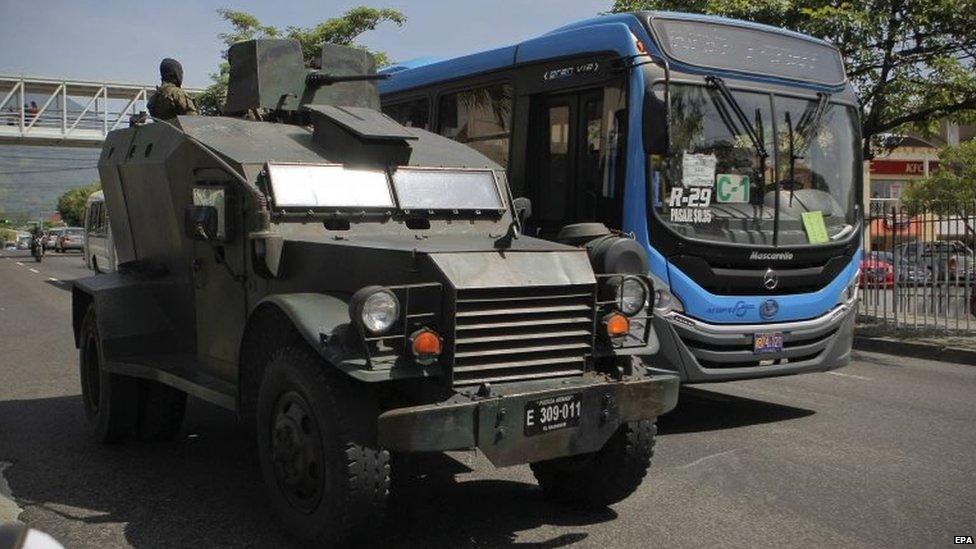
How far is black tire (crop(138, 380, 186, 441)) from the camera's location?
6.62 m

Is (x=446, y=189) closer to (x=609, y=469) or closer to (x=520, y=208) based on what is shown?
(x=520, y=208)

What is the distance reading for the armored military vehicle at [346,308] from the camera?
4.27m

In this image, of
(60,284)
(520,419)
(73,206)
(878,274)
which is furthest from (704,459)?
(73,206)

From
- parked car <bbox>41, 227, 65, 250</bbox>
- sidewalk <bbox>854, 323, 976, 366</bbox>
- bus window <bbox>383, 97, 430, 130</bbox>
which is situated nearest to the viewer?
bus window <bbox>383, 97, 430, 130</bbox>

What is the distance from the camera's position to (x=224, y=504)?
5.37 m

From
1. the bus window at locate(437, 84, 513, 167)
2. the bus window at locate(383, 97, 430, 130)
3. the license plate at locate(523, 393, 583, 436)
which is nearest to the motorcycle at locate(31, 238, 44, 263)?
the bus window at locate(383, 97, 430, 130)

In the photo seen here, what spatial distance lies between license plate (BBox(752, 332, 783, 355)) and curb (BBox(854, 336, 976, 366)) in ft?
18.2

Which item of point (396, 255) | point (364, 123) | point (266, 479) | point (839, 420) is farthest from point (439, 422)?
point (839, 420)

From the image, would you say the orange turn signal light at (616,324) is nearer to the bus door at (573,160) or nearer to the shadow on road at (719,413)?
the shadow on road at (719,413)

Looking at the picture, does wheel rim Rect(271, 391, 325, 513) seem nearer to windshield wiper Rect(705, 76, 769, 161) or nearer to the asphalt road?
the asphalt road

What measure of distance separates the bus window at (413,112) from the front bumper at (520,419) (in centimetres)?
636

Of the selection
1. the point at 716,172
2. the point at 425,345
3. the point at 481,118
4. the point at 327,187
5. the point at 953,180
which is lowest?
the point at 425,345

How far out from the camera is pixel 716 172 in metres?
7.66

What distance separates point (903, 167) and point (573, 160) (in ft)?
138
